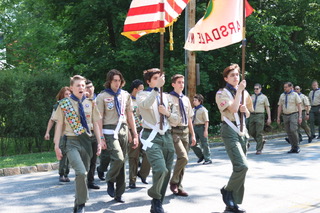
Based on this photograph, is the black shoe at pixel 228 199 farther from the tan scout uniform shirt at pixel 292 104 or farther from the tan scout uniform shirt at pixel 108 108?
the tan scout uniform shirt at pixel 292 104

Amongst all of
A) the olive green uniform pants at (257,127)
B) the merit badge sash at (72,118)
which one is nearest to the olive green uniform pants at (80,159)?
the merit badge sash at (72,118)

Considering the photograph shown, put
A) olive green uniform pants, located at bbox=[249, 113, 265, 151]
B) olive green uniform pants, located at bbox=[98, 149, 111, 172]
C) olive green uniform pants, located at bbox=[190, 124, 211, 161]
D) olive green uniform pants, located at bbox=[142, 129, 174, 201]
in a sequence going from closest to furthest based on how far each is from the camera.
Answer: olive green uniform pants, located at bbox=[142, 129, 174, 201], olive green uniform pants, located at bbox=[98, 149, 111, 172], olive green uniform pants, located at bbox=[190, 124, 211, 161], olive green uniform pants, located at bbox=[249, 113, 265, 151]

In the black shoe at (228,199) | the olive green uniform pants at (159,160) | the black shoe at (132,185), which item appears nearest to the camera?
the olive green uniform pants at (159,160)

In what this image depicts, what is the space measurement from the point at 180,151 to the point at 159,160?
114 cm

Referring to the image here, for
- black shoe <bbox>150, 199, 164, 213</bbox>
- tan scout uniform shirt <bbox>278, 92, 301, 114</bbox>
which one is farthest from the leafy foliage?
black shoe <bbox>150, 199, 164, 213</bbox>

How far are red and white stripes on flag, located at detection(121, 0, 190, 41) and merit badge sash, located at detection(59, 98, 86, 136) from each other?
5.71 feet

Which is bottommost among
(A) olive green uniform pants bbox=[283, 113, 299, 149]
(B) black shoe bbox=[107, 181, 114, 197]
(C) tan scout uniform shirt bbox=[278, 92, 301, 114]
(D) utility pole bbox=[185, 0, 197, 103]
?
(B) black shoe bbox=[107, 181, 114, 197]

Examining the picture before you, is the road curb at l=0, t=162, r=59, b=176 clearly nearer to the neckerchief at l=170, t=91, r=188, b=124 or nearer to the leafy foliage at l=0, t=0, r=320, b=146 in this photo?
the leafy foliage at l=0, t=0, r=320, b=146

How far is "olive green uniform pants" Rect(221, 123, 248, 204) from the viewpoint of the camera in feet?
17.5

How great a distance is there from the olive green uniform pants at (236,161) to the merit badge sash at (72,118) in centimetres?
198

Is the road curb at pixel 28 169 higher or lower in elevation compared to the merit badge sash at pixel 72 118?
lower

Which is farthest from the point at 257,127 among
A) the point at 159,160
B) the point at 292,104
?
the point at 159,160

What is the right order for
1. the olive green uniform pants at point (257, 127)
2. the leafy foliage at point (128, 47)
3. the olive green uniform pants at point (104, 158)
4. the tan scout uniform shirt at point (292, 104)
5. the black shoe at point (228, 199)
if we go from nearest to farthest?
the black shoe at point (228, 199) < the olive green uniform pants at point (104, 158) < the olive green uniform pants at point (257, 127) < the tan scout uniform shirt at point (292, 104) < the leafy foliage at point (128, 47)

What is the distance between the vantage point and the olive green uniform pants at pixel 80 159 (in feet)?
17.2
